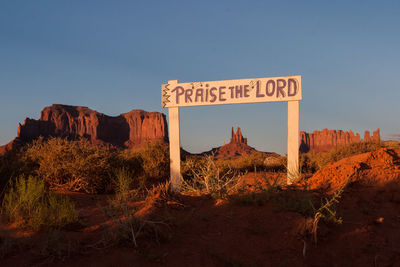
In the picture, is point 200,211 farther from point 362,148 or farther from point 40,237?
point 362,148

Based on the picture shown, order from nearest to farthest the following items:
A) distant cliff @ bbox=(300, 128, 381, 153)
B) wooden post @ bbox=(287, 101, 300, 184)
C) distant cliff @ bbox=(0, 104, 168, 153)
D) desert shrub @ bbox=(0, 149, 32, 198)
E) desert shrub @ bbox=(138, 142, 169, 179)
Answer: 1. desert shrub @ bbox=(0, 149, 32, 198)
2. wooden post @ bbox=(287, 101, 300, 184)
3. desert shrub @ bbox=(138, 142, 169, 179)
4. distant cliff @ bbox=(0, 104, 168, 153)
5. distant cliff @ bbox=(300, 128, 381, 153)

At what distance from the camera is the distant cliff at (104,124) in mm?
91875

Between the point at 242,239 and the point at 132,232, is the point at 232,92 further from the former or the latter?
the point at 132,232

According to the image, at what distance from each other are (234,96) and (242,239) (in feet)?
20.8

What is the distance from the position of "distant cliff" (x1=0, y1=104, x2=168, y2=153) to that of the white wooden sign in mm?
80604

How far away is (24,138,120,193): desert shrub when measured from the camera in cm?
858

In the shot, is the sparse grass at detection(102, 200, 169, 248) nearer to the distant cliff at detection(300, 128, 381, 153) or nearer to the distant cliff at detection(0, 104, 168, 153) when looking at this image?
the distant cliff at detection(0, 104, 168, 153)

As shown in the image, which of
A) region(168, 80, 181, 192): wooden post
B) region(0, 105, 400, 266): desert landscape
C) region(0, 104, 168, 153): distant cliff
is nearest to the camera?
region(0, 105, 400, 266): desert landscape

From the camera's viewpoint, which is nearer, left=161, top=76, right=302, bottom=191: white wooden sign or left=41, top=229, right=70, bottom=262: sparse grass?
left=41, top=229, right=70, bottom=262: sparse grass

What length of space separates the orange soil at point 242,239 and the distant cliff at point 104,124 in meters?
86.5

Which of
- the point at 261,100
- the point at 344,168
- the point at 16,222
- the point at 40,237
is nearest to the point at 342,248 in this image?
the point at 344,168

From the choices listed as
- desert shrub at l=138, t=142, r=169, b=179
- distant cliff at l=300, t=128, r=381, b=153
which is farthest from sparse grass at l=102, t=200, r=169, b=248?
distant cliff at l=300, t=128, r=381, b=153

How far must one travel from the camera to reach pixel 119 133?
97.9 metres

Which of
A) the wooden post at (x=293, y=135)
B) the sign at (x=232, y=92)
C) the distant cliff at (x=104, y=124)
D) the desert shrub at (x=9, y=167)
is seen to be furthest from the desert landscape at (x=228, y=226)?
the distant cliff at (x=104, y=124)
